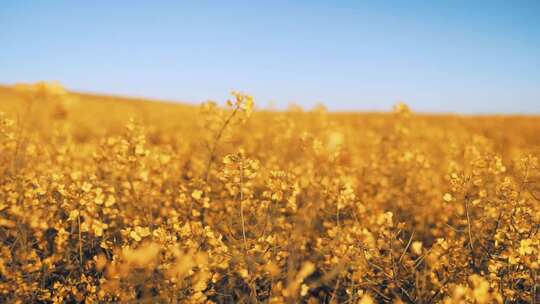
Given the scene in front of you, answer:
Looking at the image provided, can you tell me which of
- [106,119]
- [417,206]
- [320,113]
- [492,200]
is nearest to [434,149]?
[320,113]

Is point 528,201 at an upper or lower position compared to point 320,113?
lower

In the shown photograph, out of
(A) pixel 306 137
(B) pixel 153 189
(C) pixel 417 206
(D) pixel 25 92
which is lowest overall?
(C) pixel 417 206

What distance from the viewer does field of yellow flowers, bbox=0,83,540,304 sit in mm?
2398

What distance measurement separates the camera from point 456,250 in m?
2.72

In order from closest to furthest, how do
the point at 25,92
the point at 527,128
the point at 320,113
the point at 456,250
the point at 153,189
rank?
the point at 456,250
the point at 153,189
the point at 25,92
the point at 320,113
the point at 527,128

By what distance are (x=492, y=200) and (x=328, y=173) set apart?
1.97 metres

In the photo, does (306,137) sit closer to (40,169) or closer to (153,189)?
(153,189)

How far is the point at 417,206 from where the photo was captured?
4.83 meters

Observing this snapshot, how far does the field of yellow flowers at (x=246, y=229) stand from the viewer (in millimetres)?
2398

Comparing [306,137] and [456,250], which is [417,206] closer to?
[306,137]

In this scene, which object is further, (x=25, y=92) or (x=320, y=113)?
(x=320, y=113)

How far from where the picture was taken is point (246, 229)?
3.04m

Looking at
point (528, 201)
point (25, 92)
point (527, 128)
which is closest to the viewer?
point (528, 201)

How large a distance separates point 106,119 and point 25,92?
1216 cm
